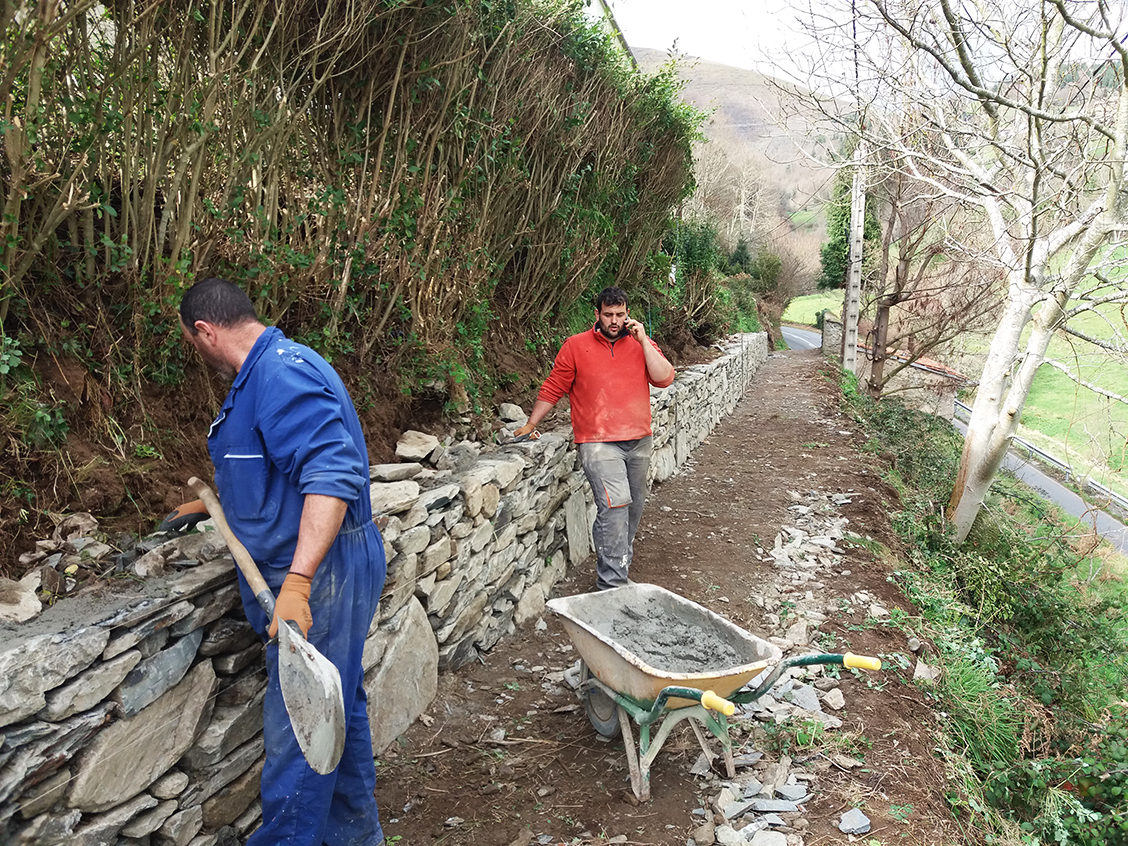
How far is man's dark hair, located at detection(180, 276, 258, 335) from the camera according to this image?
7.27ft

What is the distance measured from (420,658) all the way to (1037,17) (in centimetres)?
768

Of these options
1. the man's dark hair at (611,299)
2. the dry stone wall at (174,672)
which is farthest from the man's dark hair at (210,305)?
the man's dark hair at (611,299)

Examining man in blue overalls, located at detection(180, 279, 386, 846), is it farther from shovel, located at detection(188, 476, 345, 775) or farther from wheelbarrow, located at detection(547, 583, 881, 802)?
wheelbarrow, located at detection(547, 583, 881, 802)

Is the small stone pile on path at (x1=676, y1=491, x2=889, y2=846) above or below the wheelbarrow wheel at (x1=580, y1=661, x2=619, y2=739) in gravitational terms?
above

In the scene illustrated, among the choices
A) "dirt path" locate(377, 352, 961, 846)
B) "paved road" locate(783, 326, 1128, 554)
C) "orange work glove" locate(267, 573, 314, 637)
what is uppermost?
"orange work glove" locate(267, 573, 314, 637)

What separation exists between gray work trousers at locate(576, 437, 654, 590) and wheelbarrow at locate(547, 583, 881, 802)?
2.10 ft

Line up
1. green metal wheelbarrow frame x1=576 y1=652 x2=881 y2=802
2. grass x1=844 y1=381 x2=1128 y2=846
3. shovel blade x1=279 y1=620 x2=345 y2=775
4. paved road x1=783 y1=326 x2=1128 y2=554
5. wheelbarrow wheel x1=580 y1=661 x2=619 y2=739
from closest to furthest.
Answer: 1. shovel blade x1=279 y1=620 x2=345 y2=775
2. green metal wheelbarrow frame x1=576 y1=652 x2=881 y2=802
3. wheelbarrow wheel x1=580 y1=661 x2=619 y2=739
4. grass x1=844 y1=381 x2=1128 y2=846
5. paved road x1=783 y1=326 x2=1128 y2=554

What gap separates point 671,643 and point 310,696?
6.07 ft

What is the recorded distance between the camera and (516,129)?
517cm

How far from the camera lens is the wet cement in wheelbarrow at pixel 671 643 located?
3168 mm

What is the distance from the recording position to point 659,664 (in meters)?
3.17

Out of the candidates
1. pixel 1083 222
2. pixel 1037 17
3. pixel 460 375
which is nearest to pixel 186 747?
pixel 460 375


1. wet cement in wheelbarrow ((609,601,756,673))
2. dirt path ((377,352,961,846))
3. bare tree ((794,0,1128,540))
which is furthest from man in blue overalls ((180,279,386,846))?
bare tree ((794,0,1128,540))

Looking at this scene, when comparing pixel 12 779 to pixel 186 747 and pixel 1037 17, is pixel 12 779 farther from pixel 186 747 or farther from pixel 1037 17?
pixel 1037 17
